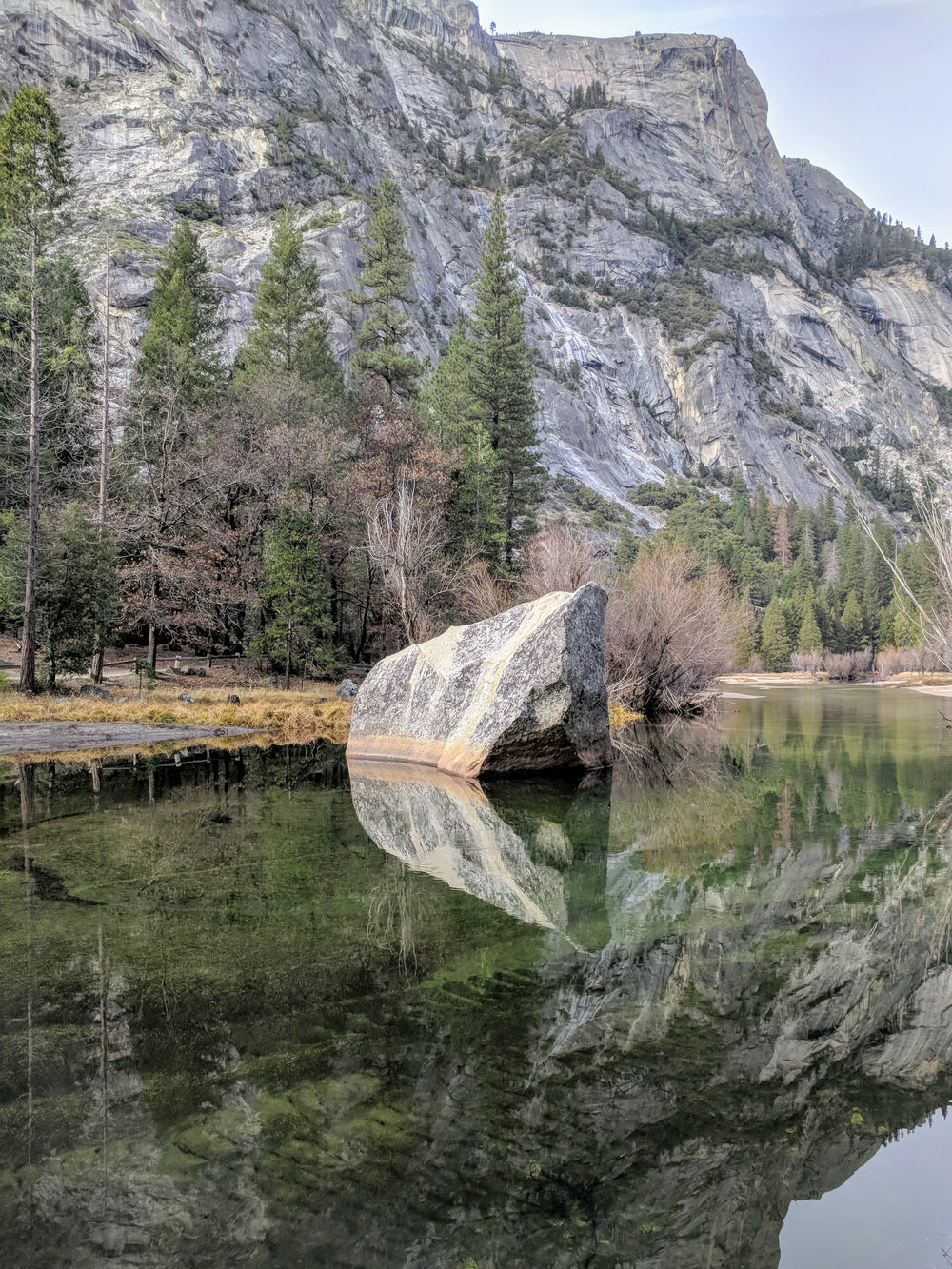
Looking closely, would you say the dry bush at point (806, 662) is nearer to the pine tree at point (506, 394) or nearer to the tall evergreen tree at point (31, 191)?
the pine tree at point (506, 394)

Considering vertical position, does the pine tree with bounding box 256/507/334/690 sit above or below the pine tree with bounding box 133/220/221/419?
below

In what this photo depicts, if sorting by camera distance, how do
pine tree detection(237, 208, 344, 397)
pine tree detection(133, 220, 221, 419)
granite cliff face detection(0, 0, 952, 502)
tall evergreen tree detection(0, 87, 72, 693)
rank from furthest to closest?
1. granite cliff face detection(0, 0, 952, 502)
2. pine tree detection(237, 208, 344, 397)
3. pine tree detection(133, 220, 221, 419)
4. tall evergreen tree detection(0, 87, 72, 693)

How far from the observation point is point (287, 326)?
39.6 meters

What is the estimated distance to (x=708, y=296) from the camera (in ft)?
525

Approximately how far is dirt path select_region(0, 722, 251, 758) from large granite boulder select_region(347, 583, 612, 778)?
167 inches

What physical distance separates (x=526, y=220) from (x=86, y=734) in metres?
164

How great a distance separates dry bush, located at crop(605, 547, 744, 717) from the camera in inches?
1001

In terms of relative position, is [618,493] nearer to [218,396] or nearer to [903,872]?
[218,396]

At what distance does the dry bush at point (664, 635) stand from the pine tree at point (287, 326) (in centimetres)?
1913

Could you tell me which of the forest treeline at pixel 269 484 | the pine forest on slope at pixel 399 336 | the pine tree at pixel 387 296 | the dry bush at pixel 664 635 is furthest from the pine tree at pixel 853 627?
the pine tree at pixel 387 296

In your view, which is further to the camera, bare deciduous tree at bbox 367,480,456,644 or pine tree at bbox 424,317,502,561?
pine tree at bbox 424,317,502,561

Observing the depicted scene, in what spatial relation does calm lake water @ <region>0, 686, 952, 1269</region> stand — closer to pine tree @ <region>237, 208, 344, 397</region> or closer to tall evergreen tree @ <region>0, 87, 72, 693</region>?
tall evergreen tree @ <region>0, 87, 72, 693</region>

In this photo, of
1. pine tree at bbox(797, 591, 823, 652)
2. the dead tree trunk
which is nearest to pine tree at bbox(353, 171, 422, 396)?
the dead tree trunk

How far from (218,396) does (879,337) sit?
18477cm
